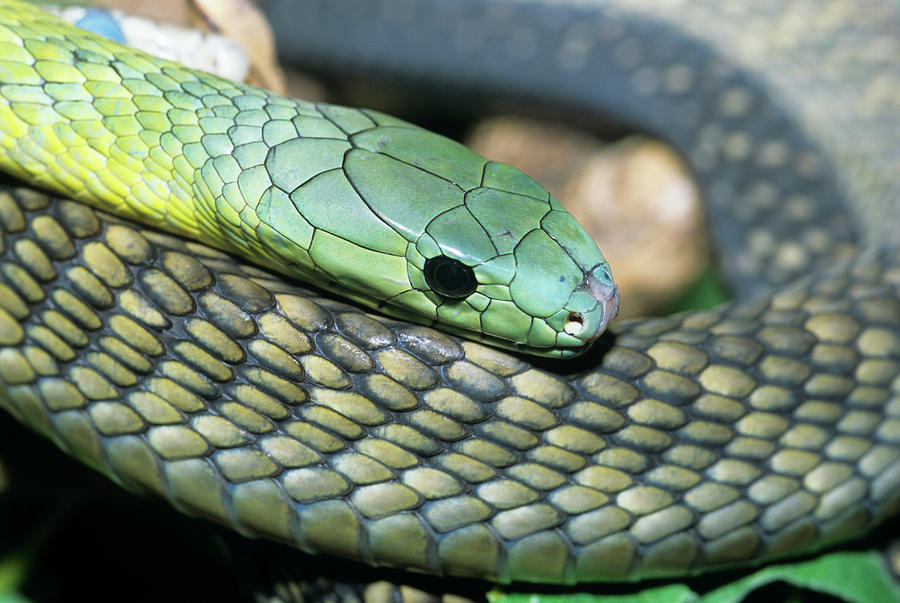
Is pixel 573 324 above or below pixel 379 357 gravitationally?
above

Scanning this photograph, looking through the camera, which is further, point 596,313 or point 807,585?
point 807,585

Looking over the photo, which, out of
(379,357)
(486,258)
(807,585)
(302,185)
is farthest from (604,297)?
(807,585)

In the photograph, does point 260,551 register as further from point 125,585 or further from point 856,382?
point 856,382

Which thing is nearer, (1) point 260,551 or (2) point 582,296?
(2) point 582,296

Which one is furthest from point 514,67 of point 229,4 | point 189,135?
point 189,135

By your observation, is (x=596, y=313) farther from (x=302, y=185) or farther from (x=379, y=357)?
(x=302, y=185)

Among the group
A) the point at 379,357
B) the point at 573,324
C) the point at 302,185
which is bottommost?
the point at 379,357

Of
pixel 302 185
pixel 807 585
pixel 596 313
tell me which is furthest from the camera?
pixel 807 585
